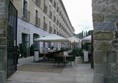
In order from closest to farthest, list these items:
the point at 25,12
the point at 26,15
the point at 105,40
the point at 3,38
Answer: the point at 105,40 < the point at 3,38 < the point at 25,12 < the point at 26,15

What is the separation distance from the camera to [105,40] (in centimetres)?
742

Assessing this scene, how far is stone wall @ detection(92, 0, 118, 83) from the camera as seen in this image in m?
7.31

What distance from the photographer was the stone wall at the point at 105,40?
7.31 meters

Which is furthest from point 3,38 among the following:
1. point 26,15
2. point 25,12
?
point 26,15

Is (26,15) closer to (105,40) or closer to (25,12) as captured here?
(25,12)

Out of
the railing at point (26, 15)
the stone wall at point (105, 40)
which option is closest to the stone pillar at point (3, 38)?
the stone wall at point (105, 40)

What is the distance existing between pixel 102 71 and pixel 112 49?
2.83 ft

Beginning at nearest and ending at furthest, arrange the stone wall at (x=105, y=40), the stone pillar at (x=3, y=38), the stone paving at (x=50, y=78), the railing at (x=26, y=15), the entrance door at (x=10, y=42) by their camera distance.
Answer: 1. the stone wall at (x=105, y=40)
2. the stone pillar at (x=3, y=38)
3. the stone paving at (x=50, y=78)
4. the entrance door at (x=10, y=42)
5. the railing at (x=26, y=15)

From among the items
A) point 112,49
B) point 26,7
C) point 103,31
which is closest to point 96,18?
point 103,31

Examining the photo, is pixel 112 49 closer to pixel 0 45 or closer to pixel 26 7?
pixel 0 45

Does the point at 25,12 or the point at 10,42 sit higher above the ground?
the point at 25,12

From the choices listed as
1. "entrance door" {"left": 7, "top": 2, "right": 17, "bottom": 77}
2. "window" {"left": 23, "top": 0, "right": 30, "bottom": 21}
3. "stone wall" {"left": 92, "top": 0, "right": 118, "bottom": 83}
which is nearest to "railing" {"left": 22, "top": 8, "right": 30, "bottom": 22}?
"window" {"left": 23, "top": 0, "right": 30, "bottom": 21}

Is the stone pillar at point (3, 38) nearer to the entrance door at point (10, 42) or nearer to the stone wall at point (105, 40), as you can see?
the entrance door at point (10, 42)

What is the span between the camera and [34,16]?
2683cm
